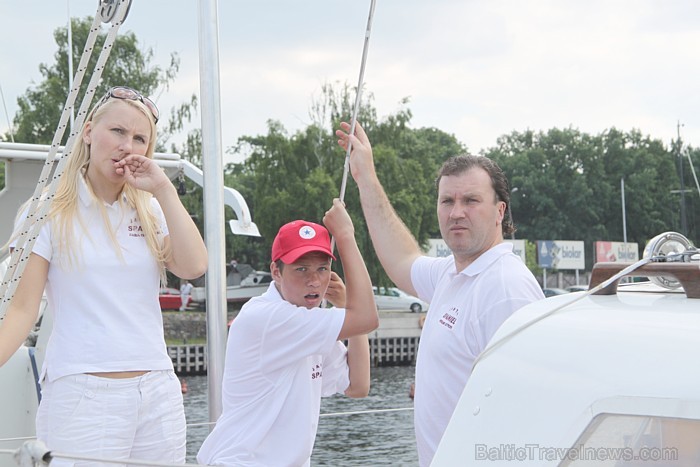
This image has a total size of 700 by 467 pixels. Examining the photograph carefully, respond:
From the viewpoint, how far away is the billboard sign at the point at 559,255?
6297 cm

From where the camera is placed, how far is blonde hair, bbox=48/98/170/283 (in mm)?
2928

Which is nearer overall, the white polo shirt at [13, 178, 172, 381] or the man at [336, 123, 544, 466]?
the white polo shirt at [13, 178, 172, 381]

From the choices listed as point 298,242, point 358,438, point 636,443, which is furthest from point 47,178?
point 358,438

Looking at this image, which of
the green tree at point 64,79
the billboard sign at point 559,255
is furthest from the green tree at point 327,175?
the billboard sign at point 559,255

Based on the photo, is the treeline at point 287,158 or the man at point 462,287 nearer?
the man at point 462,287

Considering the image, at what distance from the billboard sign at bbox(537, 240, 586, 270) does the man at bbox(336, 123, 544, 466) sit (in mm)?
60308

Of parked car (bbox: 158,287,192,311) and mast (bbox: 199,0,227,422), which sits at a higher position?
mast (bbox: 199,0,227,422)

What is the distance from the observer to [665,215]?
3009 inches

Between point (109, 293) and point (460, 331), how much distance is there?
1114 mm

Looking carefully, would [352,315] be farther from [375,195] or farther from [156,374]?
[375,195]

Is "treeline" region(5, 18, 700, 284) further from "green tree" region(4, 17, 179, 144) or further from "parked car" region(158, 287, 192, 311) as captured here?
"parked car" region(158, 287, 192, 311)

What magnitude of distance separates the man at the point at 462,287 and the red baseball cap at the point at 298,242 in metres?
0.43

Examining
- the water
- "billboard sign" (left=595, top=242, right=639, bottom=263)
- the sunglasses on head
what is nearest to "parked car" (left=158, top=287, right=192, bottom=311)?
the water
